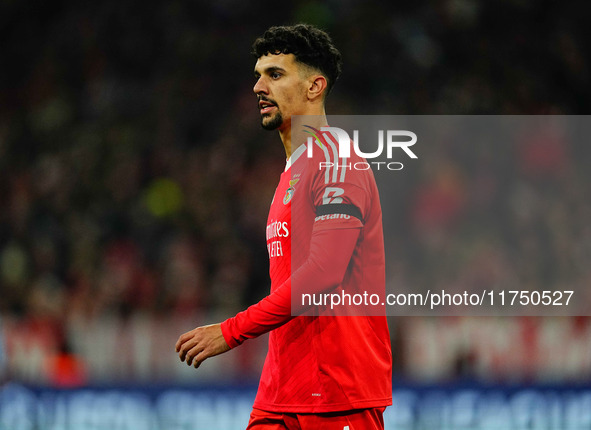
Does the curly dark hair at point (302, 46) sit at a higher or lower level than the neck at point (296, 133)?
higher

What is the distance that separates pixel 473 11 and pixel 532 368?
495 centimetres

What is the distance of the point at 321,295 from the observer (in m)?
2.71

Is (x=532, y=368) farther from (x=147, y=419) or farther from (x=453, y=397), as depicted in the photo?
(x=147, y=419)

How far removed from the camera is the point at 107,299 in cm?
666

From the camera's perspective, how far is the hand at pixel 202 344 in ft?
8.63

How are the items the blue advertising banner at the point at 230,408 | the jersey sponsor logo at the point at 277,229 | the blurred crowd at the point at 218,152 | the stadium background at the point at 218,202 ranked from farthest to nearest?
the blurred crowd at the point at 218,152 < the stadium background at the point at 218,202 < the blue advertising banner at the point at 230,408 < the jersey sponsor logo at the point at 277,229

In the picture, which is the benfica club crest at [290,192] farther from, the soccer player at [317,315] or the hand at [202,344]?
the hand at [202,344]

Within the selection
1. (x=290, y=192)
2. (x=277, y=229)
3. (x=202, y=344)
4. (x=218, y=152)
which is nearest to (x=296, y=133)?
(x=290, y=192)

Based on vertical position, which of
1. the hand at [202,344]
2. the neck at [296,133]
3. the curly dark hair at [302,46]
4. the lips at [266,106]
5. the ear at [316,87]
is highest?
the curly dark hair at [302,46]

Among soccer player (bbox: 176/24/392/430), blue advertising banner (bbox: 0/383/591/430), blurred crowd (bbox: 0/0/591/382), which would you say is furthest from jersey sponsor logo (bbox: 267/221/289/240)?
blurred crowd (bbox: 0/0/591/382)

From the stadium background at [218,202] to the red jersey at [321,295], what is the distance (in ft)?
8.96

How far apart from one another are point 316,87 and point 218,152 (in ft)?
17.6

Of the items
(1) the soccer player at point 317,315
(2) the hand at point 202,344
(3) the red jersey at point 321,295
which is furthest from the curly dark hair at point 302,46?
(2) the hand at point 202,344

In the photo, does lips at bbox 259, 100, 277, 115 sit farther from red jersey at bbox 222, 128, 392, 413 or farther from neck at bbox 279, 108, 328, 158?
red jersey at bbox 222, 128, 392, 413
